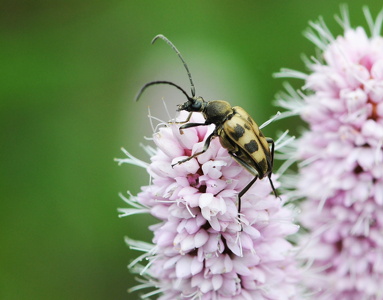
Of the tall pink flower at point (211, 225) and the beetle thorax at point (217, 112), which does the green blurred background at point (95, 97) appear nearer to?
the tall pink flower at point (211, 225)

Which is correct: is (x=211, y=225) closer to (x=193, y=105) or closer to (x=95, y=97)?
(x=193, y=105)

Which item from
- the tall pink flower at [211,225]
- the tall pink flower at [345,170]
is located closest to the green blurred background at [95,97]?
the tall pink flower at [345,170]

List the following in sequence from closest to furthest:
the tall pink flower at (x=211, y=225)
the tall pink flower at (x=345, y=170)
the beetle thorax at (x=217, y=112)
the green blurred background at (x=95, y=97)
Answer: the tall pink flower at (x=211, y=225), the beetle thorax at (x=217, y=112), the tall pink flower at (x=345, y=170), the green blurred background at (x=95, y=97)

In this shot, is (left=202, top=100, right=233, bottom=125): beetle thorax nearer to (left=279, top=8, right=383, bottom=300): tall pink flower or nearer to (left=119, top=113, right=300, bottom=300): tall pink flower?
(left=119, top=113, right=300, bottom=300): tall pink flower

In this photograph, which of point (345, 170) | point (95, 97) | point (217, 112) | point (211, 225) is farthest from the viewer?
point (95, 97)

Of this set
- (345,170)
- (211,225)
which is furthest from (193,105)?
(345,170)

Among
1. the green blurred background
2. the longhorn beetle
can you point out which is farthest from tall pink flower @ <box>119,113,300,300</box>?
the green blurred background
